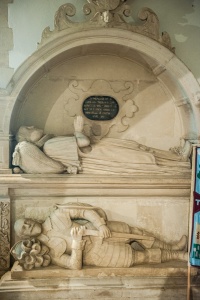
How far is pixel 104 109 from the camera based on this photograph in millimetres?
4477

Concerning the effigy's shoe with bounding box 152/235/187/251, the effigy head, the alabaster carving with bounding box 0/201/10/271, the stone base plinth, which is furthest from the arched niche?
the stone base plinth

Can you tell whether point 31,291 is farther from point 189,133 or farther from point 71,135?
point 189,133

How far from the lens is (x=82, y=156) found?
412 centimetres

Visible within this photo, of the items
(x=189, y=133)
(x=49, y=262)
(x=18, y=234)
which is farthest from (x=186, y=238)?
(x=18, y=234)

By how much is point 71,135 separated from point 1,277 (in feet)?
5.81

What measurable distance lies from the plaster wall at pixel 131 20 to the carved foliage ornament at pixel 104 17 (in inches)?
7.3

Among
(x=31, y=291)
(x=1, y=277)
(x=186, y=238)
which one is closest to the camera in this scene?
(x=31, y=291)

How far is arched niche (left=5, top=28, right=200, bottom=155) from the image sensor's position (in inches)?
157

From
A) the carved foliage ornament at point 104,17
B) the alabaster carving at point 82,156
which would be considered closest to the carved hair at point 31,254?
the alabaster carving at point 82,156

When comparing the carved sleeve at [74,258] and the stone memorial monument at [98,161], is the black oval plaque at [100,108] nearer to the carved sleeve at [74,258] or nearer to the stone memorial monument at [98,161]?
the stone memorial monument at [98,161]

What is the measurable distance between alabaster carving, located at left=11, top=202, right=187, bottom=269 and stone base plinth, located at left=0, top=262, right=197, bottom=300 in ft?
0.30

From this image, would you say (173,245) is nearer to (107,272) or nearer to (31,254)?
(107,272)

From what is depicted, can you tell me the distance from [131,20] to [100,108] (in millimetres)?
1087

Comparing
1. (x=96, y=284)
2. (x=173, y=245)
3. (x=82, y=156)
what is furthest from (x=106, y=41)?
(x=96, y=284)
